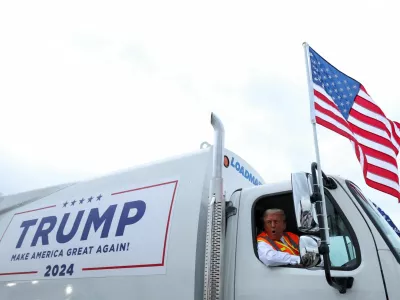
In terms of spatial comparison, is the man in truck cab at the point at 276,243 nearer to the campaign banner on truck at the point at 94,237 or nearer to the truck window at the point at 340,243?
the truck window at the point at 340,243

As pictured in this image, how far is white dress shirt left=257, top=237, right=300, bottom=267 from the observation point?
303 centimetres

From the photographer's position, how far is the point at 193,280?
3.24m

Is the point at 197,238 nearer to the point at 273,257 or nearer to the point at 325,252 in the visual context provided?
the point at 273,257

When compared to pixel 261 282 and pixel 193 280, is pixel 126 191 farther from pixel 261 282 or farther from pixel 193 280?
pixel 261 282

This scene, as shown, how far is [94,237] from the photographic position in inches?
159

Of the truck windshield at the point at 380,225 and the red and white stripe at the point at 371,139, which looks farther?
the red and white stripe at the point at 371,139

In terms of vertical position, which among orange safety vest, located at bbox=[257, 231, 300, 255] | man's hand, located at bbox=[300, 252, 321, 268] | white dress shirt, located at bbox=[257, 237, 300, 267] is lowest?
man's hand, located at bbox=[300, 252, 321, 268]

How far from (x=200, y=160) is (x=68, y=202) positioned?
1.81 m

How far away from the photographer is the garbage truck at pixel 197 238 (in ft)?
9.07

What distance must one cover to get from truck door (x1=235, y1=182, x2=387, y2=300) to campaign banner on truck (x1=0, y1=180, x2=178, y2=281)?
2.34 feet

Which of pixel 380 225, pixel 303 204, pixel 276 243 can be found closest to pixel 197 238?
pixel 276 243

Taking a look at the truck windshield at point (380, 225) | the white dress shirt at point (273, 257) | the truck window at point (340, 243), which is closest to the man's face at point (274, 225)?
the white dress shirt at point (273, 257)

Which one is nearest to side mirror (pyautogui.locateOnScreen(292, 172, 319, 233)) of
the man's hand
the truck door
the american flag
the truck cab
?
the truck cab

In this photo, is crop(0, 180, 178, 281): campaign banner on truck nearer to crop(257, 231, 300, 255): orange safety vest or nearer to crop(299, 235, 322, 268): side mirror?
crop(257, 231, 300, 255): orange safety vest
